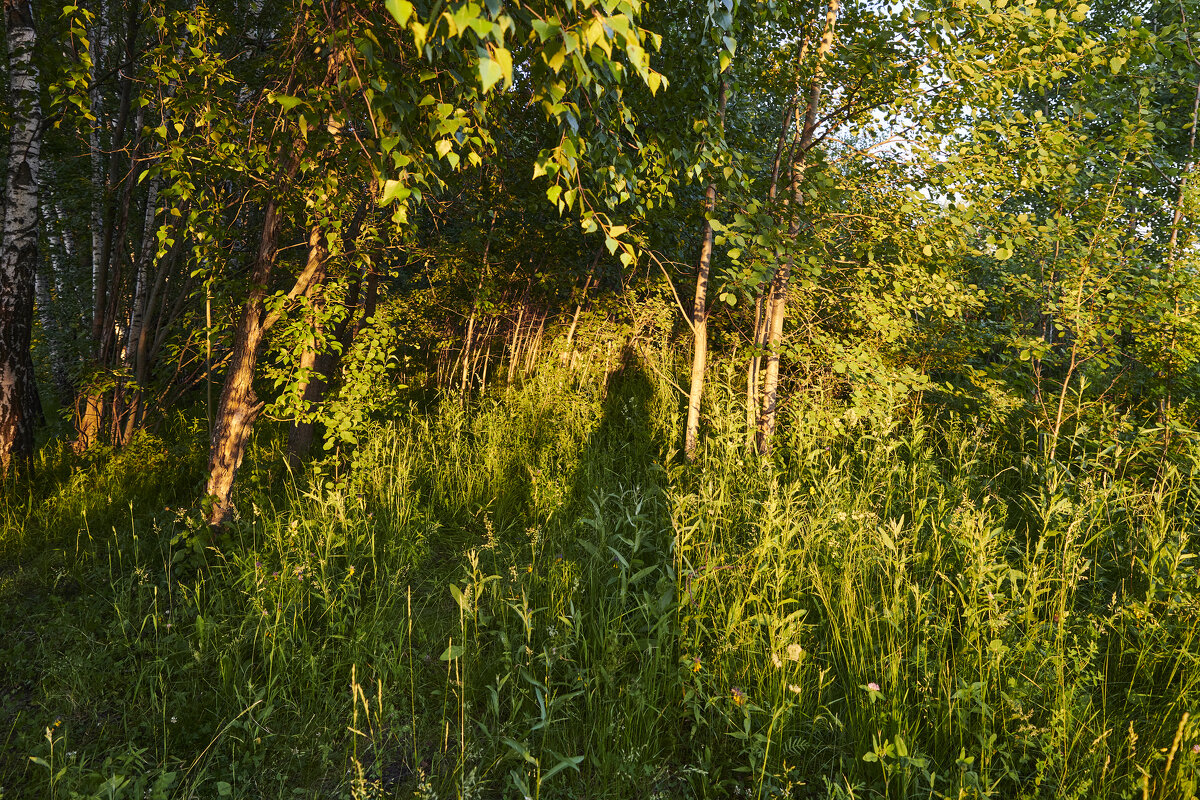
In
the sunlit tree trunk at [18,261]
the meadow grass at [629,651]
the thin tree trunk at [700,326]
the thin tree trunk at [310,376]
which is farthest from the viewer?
the sunlit tree trunk at [18,261]

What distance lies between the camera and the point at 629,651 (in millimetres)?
2740

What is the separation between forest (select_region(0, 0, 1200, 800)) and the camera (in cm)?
218

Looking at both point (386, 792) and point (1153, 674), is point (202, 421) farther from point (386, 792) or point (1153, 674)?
point (1153, 674)

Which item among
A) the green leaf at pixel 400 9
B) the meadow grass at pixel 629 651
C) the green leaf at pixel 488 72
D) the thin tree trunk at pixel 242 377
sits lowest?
the meadow grass at pixel 629 651

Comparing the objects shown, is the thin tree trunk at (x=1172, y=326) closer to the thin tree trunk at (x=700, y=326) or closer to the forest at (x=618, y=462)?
the forest at (x=618, y=462)

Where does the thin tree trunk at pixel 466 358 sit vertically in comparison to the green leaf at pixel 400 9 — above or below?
below

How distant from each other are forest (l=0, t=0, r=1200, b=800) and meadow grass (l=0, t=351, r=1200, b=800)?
0.08 ft

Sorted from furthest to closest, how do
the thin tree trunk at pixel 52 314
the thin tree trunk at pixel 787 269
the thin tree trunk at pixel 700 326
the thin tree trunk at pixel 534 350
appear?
the thin tree trunk at pixel 534 350, the thin tree trunk at pixel 52 314, the thin tree trunk at pixel 700 326, the thin tree trunk at pixel 787 269

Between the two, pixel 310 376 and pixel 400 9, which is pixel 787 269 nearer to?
pixel 310 376

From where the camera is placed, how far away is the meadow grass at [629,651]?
6.90 feet

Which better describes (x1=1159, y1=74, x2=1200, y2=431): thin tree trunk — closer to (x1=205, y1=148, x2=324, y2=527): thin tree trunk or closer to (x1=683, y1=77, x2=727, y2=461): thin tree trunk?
(x1=683, y1=77, x2=727, y2=461): thin tree trunk

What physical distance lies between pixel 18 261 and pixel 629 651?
5808mm

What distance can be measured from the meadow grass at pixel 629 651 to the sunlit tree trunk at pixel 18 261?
1.38 meters

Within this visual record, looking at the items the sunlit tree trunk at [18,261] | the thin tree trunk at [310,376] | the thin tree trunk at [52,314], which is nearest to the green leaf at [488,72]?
the thin tree trunk at [310,376]
